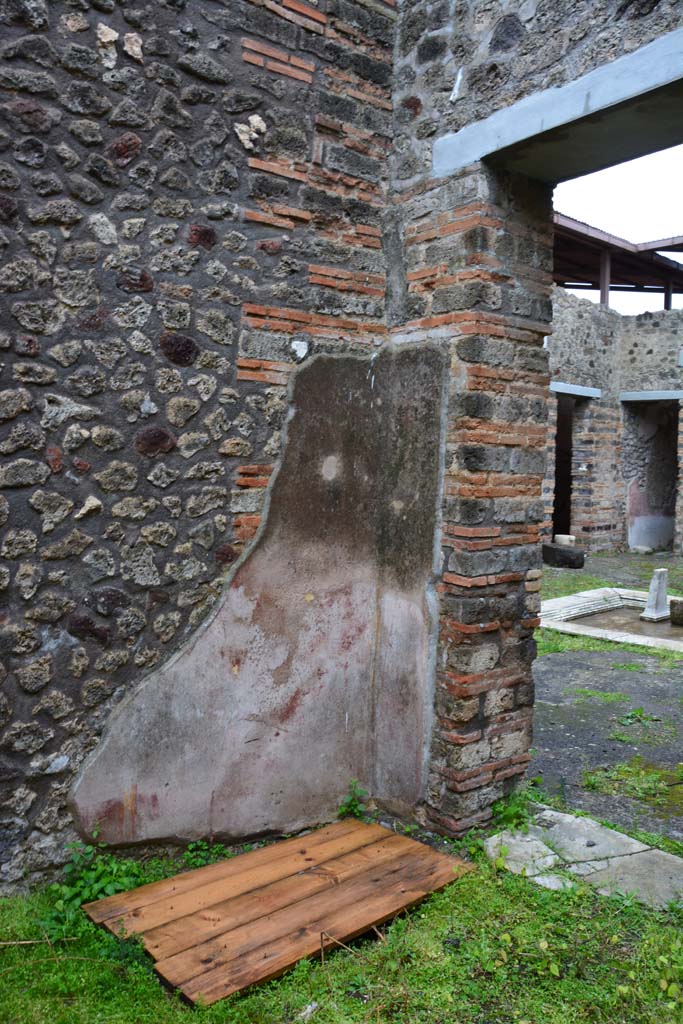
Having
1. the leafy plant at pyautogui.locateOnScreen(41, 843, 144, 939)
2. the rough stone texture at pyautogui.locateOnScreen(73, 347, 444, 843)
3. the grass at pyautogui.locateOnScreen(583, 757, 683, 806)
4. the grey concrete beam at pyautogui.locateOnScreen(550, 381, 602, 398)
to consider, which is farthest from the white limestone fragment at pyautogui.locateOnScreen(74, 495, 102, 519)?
the grey concrete beam at pyautogui.locateOnScreen(550, 381, 602, 398)

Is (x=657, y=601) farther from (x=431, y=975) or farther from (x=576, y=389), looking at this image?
(x=431, y=975)

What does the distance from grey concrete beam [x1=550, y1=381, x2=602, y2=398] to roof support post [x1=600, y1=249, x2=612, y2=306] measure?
1731 mm

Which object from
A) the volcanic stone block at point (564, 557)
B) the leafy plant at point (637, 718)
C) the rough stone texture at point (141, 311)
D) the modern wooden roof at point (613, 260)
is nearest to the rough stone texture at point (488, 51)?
the rough stone texture at point (141, 311)

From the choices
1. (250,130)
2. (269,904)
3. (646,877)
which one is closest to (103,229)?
(250,130)

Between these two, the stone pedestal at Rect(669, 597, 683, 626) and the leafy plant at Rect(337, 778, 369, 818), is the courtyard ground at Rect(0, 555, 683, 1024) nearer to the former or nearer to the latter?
the leafy plant at Rect(337, 778, 369, 818)

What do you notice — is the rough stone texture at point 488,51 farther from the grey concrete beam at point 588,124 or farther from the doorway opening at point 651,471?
the doorway opening at point 651,471

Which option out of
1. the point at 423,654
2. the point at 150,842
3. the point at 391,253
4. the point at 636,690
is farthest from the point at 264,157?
the point at 636,690

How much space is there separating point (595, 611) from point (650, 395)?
6.62 metres

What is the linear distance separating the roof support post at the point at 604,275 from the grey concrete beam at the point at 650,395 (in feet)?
5.70

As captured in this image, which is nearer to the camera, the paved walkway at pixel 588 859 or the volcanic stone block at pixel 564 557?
the paved walkway at pixel 588 859

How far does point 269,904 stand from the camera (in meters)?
2.80

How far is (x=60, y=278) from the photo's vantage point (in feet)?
8.96

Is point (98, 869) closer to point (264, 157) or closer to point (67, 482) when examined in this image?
point (67, 482)

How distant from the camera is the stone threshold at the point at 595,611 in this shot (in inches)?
291
